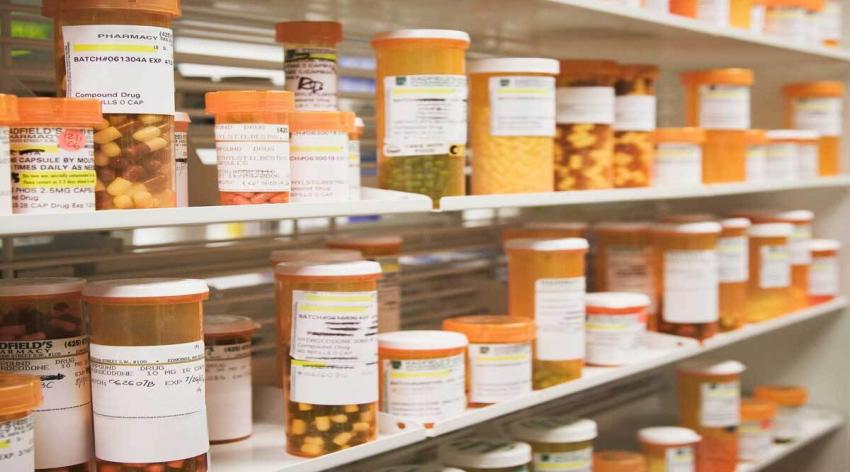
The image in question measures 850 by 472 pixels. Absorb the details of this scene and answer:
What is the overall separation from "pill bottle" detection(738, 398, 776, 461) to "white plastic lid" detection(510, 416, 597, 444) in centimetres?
77

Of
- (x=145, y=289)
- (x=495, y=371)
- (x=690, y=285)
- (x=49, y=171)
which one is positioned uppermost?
(x=49, y=171)

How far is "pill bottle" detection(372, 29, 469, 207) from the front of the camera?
1.71m

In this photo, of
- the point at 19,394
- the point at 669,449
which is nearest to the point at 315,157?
the point at 19,394

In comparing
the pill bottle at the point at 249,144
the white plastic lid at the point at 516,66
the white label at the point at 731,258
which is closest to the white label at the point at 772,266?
the white label at the point at 731,258

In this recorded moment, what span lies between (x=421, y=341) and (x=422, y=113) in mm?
395

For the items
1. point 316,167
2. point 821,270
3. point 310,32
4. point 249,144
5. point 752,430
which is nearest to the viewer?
point 249,144

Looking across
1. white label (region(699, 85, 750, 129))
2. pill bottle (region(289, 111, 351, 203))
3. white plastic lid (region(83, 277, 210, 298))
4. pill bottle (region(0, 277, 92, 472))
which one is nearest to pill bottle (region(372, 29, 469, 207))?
pill bottle (region(289, 111, 351, 203))

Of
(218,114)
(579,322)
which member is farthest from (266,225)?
(218,114)

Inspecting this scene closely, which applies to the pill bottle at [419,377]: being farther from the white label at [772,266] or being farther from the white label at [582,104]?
the white label at [772,266]

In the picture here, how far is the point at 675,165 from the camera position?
7.80ft

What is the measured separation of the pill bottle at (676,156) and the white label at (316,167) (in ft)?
3.56

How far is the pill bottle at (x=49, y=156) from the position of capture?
1.17 metres

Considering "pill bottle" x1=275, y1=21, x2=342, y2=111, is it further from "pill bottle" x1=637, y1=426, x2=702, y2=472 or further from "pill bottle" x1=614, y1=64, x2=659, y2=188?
"pill bottle" x1=637, y1=426, x2=702, y2=472

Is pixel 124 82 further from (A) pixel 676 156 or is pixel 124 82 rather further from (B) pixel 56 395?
(A) pixel 676 156
